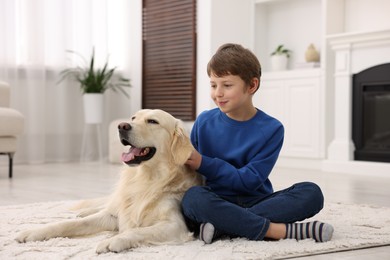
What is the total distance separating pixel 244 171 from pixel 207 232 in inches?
9.9

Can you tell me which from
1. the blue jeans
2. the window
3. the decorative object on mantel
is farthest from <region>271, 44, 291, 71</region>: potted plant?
the blue jeans

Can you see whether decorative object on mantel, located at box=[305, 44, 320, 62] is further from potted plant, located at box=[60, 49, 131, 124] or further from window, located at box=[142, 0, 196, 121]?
potted plant, located at box=[60, 49, 131, 124]

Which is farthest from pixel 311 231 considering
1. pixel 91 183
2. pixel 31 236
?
pixel 91 183

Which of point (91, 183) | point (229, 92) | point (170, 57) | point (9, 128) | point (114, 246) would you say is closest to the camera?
point (114, 246)

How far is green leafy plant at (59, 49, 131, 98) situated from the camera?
6.01 metres

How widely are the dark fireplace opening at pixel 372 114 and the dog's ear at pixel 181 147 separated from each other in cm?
330

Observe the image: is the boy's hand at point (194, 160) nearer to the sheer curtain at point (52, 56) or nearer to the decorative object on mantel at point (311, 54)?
the decorative object on mantel at point (311, 54)

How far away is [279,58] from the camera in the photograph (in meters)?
5.84

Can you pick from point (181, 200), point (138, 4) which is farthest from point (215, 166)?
point (138, 4)

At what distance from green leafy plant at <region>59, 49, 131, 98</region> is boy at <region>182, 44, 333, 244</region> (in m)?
3.96

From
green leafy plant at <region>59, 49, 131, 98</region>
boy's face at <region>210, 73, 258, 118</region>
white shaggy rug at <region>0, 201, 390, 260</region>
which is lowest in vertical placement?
white shaggy rug at <region>0, 201, 390, 260</region>

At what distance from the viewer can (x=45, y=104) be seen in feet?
19.8

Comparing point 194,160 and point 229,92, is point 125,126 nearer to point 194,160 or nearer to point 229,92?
point 194,160

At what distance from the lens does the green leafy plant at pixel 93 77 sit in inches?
237
